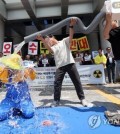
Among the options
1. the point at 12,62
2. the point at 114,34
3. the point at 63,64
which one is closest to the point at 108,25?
the point at 114,34

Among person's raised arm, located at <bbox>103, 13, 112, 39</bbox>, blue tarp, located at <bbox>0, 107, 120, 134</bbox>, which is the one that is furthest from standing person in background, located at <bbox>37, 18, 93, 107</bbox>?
person's raised arm, located at <bbox>103, 13, 112, 39</bbox>

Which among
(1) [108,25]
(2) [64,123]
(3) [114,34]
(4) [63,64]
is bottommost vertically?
(2) [64,123]

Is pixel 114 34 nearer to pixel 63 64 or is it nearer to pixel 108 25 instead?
pixel 108 25

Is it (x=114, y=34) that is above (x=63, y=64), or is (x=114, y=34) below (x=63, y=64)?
above

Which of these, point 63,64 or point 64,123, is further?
point 63,64

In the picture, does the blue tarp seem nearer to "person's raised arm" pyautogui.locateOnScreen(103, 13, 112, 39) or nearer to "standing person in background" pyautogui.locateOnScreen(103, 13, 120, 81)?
"standing person in background" pyautogui.locateOnScreen(103, 13, 120, 81)

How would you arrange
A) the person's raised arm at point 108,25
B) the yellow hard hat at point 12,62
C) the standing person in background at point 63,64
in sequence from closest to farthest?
the person's raised arm at point 108,25 < the yellow hard hat at point 12,62 < the standing person in background at point 63,64

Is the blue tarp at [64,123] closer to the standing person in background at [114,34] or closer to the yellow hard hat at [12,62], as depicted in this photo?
the yellow hard hat at [12,62]

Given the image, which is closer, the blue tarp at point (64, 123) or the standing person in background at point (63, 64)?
the blue tarp at point (64, 123)

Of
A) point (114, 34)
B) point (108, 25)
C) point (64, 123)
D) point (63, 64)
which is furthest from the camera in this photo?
point (63, 64)

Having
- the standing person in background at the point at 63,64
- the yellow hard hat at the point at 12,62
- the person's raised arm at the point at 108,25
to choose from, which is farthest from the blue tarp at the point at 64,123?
the person's raised arm at the point at 108,25

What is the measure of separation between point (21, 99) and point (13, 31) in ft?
71.7

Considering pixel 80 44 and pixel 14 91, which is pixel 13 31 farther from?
pixel 14 91

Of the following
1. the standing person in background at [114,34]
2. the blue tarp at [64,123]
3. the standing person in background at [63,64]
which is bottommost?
the blue tarp at [64,123]
